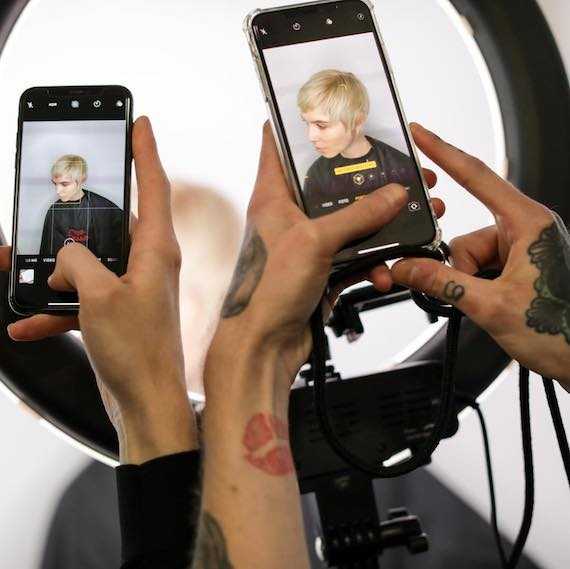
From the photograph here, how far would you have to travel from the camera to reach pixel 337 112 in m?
0.57

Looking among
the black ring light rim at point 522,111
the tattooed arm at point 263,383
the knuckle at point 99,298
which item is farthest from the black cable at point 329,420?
the black ring light rim at point 522,111

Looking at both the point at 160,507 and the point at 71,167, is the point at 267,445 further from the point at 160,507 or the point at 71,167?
the point at 71,167

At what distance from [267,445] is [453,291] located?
0.16 m

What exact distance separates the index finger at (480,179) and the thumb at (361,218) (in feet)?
0.17

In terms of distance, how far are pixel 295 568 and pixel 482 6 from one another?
0.59 m

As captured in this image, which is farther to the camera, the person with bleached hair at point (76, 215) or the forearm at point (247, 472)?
the person with bleached hair at point (76, 215)

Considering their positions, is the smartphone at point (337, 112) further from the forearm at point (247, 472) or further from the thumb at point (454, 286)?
the forearm at point (247, 472)

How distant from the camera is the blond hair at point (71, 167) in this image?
60cm

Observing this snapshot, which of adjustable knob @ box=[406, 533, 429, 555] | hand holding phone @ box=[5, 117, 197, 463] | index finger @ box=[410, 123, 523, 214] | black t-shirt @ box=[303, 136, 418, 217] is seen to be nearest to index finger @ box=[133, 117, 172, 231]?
hand holding phone @ box=[5, 117, 197, 463]

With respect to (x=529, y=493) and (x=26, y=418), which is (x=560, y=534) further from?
(x=26, y=418)

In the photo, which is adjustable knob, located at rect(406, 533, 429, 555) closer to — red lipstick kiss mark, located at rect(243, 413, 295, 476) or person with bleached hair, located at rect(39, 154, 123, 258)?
red lipstick kiss mark, located at rect(243, 413, 295, 476)

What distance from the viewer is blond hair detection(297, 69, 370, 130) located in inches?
22.5

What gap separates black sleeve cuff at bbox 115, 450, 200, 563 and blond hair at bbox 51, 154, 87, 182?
25 centimetres

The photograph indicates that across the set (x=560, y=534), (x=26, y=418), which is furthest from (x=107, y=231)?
(x=560, y=534)
